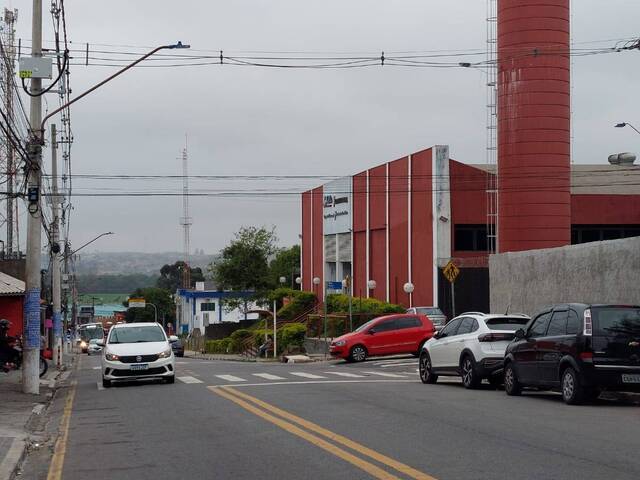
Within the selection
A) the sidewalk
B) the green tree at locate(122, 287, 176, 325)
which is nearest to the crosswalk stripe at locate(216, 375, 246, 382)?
the sidewalk

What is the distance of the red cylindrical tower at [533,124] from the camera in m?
47.8

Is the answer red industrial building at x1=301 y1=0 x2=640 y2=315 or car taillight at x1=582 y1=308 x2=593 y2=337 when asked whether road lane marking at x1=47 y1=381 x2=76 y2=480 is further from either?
red industrial building at x1=301 y1=0 x2=640 y2=315

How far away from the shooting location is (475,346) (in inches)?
787

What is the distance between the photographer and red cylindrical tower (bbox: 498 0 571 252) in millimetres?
47812

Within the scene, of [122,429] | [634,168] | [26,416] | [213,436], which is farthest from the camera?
[634,168]

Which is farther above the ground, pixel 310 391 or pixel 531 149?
pixel 531 149

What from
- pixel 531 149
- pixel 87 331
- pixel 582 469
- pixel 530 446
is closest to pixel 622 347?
pixel 530 446

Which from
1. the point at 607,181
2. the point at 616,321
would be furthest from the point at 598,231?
the point at 616,321

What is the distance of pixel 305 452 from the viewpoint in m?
11.1

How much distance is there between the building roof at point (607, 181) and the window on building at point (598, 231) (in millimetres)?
2526

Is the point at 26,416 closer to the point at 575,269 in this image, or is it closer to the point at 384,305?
the point at 575,269

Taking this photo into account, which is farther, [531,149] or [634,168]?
[634,168]

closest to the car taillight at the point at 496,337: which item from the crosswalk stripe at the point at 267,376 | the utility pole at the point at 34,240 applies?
the crosswalk stripe at the point at 267,376

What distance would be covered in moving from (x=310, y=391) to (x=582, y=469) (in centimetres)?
1079
